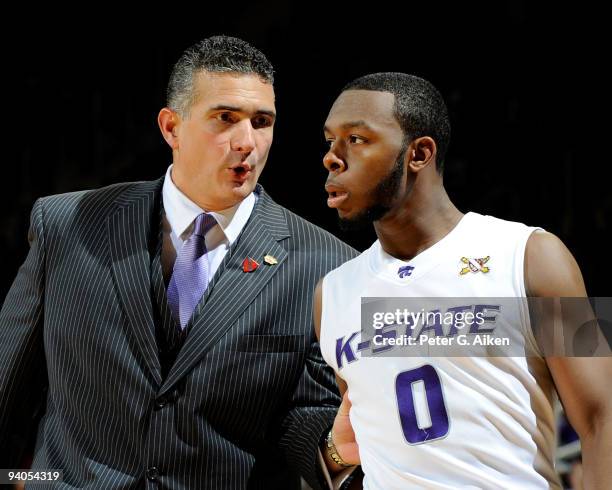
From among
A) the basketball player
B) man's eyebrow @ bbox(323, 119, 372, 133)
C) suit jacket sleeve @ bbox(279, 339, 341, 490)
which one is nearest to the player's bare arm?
the basketball player

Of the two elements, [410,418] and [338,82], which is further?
[338,82]

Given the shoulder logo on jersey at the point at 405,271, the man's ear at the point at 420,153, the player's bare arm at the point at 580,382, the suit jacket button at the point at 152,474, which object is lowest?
the suit jacket button at the point at 152,474

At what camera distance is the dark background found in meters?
5.29

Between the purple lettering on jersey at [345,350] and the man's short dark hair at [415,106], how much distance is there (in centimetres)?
49

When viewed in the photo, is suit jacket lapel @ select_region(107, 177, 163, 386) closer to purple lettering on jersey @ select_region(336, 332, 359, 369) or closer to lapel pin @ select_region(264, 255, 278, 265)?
→ lapel pin @ select_region(264, 255, 278, 265)

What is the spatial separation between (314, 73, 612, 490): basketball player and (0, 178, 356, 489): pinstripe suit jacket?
21 cm

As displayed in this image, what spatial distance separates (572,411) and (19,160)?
14.6 ft

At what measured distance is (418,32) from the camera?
17.9 feet

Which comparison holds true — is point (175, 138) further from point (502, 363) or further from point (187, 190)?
point (502, 363)

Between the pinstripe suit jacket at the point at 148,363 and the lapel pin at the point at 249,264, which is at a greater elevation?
the lapel pin at the point at 249,264

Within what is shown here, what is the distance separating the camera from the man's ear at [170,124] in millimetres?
2654

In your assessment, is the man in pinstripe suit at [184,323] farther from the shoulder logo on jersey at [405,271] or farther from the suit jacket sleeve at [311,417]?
the shoulder logo on jersey at [405,271]

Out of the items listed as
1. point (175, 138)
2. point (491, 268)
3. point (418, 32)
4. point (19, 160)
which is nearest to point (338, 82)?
point (418, 32)

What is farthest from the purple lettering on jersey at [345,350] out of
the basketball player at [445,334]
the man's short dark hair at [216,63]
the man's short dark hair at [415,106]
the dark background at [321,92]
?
the dark background at [321,92]
